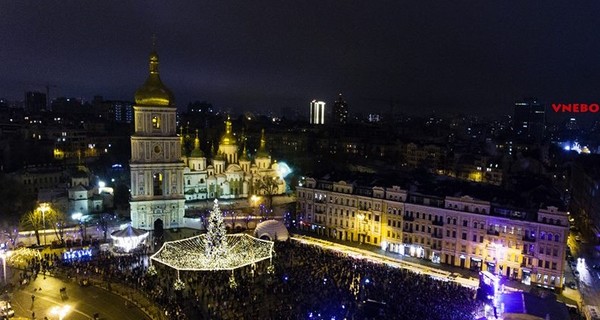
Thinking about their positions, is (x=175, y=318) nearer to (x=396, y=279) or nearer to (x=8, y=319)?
(x=8, y=319)

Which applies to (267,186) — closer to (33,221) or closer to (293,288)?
(33,221)

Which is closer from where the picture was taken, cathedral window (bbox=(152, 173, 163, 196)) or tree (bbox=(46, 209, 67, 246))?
tree (bbox=(46, 209, 67, 246))

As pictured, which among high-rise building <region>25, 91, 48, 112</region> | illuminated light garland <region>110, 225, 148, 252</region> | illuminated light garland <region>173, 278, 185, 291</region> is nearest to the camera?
illuminated light garland <region>173, 278, 185, 291</region>

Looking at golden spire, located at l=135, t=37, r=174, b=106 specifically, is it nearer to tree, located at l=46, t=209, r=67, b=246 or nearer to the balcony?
tree, located at l=46, t=209, r=67, b=246

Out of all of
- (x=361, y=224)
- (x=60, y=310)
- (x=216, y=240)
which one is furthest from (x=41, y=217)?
(x=361, y=224)

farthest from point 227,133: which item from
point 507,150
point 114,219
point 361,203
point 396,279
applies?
point 507,150

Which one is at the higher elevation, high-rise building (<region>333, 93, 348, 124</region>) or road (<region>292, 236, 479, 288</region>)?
high-rise building (<region>333, 93, 348, 124</region>)

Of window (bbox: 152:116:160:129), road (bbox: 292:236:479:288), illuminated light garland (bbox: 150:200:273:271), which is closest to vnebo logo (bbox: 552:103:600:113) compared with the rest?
road (bbox: 292:236:479:288)
